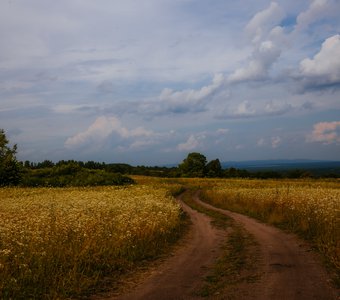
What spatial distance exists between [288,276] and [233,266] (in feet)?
6.09

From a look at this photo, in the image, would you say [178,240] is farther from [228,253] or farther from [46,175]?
[46,175]

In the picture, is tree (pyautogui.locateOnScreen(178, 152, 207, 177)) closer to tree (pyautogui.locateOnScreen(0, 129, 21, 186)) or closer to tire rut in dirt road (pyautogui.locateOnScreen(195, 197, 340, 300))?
tree (pyautogui.locateOnScreen(0, 129, 21, 186))

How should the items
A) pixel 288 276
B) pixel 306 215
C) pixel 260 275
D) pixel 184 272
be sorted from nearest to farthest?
pixel 288 276, pixel 260 275, pixel 184 272, pixel 306 215

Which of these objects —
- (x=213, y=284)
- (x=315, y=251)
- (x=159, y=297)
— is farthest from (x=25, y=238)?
(x=315, y=251)

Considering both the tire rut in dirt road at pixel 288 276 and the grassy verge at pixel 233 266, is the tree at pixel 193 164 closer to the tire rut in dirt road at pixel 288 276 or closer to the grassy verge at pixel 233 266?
the grassy verge at pixel 233 266

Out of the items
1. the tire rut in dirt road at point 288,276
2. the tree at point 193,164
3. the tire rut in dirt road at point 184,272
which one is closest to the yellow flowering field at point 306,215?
the tire rut in dirt road at point 288,276

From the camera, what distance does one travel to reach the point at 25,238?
38.7 ft

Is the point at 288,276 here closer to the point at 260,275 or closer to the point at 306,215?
the point at 260,275

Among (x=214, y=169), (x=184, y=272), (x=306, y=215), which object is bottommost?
(x=184, y=272)

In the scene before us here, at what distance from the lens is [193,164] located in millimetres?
121312

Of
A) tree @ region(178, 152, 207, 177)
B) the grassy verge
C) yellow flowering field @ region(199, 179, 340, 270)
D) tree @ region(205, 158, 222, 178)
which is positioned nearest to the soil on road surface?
the grassy verge

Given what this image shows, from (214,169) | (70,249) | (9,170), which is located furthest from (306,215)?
(214,169)

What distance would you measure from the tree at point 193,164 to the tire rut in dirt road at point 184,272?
10155 centimetres

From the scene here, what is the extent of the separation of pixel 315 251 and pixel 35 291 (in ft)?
30.3
